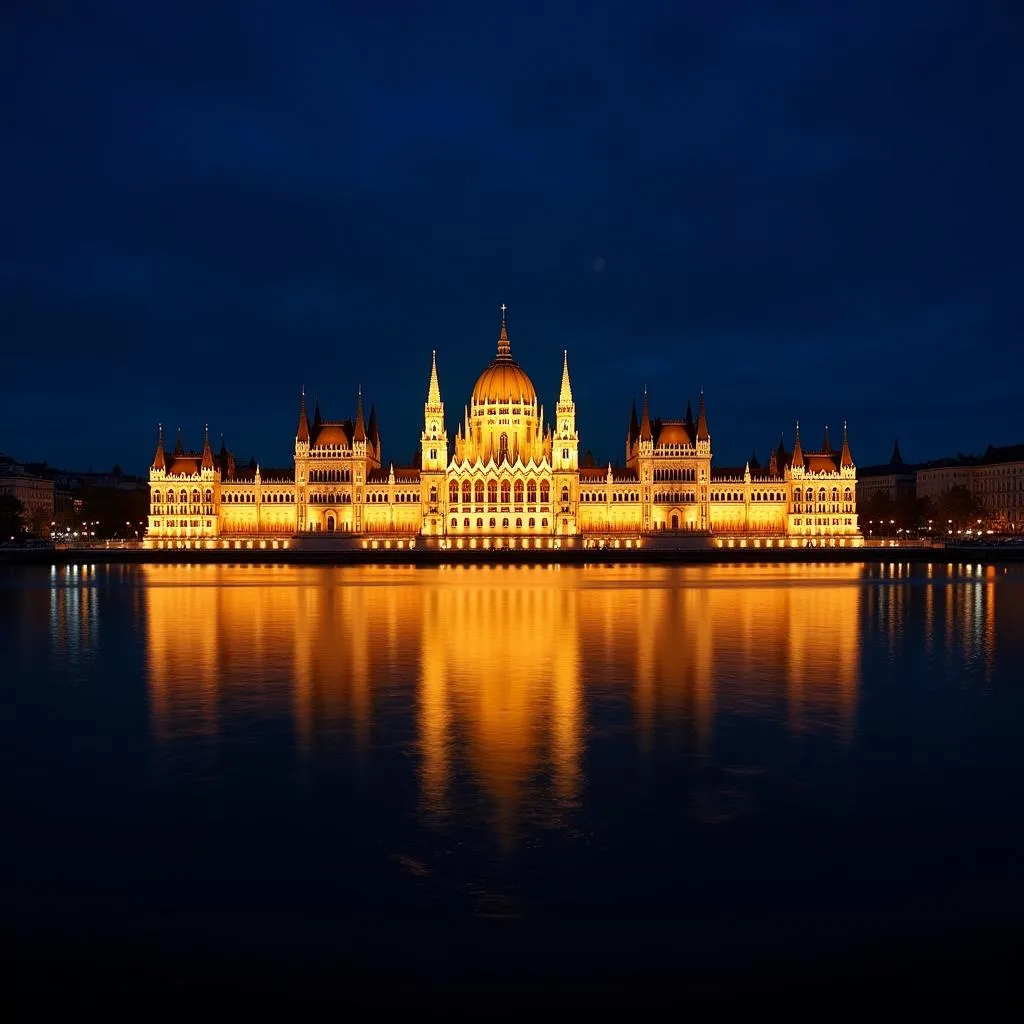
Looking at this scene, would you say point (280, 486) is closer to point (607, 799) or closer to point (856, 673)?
point (856, 673)

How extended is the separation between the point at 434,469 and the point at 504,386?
13393mm

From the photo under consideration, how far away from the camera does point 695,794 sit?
48.9ft

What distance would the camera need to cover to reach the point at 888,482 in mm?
180000

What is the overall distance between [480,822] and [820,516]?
396 feet

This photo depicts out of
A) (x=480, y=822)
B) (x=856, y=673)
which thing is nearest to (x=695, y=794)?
(x=480, y=822)

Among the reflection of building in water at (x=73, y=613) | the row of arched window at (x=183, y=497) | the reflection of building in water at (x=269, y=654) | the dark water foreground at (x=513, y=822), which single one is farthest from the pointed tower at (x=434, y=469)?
the dark water foreground at (x=513, y=822)

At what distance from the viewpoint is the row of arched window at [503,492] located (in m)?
124

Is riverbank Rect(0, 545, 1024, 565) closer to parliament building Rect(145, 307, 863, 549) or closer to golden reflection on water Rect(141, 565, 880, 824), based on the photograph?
parliament building Rect(145, 307, 863, 549)

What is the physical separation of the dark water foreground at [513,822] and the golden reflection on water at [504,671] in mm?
143

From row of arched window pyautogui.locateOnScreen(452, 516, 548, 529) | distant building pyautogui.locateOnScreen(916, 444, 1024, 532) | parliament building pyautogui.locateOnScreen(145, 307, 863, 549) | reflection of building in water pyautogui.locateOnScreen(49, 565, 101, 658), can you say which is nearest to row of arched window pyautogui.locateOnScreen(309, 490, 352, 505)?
parliament building pyautogui.locateOnScreen(145, 307, 863, 549)

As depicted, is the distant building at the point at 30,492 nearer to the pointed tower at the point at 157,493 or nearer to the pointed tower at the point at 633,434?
the pointed tower at the point at 157,493

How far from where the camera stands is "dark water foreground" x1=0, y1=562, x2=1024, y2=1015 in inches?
378

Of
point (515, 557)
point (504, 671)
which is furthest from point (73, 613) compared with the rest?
point (515, 557)

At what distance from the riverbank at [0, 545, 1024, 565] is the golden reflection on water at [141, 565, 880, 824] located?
42.6 meters
